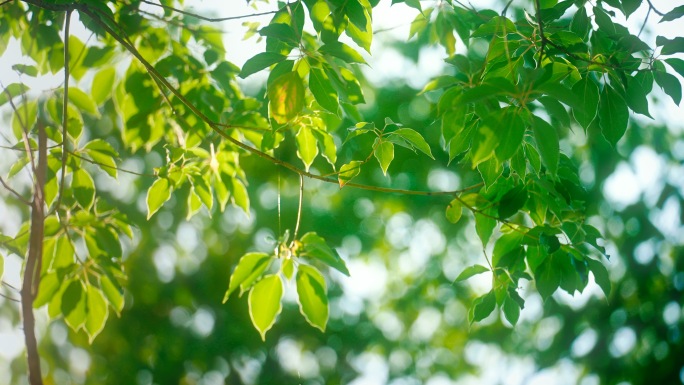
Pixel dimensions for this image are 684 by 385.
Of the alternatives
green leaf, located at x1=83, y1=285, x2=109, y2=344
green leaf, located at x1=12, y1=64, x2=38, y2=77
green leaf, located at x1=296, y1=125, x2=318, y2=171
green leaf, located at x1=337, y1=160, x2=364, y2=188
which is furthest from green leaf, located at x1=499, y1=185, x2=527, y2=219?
green leaf, located at x1=12, y1=64, x2=38, y2=77

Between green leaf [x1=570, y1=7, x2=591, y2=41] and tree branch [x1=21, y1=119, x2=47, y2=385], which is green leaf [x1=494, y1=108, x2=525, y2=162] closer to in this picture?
green leaf [x1=570, y1=7, x2=591, y2=41]

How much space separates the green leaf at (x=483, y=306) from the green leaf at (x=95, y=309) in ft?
2.55

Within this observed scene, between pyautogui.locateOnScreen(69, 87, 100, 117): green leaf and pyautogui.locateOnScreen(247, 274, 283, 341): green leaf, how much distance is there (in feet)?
1.85

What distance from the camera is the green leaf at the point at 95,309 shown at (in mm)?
1309

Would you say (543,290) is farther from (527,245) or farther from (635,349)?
(635,349)

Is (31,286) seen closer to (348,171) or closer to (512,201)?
(348,171)

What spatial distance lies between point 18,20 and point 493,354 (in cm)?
676

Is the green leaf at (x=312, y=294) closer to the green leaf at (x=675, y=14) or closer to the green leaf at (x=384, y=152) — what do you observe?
the green leaf at (x=384, y=152)

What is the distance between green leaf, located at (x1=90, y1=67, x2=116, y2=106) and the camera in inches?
55.8

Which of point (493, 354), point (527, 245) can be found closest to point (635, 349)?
point (493, 354)

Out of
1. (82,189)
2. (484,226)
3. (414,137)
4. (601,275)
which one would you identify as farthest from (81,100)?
(601,275)

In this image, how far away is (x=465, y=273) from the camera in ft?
4.02

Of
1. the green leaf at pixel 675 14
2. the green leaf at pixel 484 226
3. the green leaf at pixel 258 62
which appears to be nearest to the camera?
the green leaf at pixel 675 14

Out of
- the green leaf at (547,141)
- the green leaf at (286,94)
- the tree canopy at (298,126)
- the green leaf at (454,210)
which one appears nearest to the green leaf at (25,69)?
the tree canopy at (298,126)
